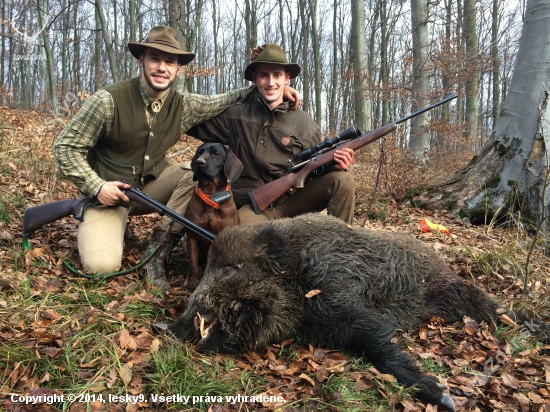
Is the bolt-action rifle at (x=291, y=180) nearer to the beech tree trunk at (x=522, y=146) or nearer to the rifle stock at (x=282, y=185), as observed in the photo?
the rifle stock at (x=282, y=185)

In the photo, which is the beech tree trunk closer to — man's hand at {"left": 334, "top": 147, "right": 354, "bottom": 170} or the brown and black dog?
man's hand at {"left": 334, "top": 147, "right": 354, "bottom": 170}

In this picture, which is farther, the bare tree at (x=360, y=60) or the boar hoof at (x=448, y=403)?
→ the bare tree at (x=360, y=60)

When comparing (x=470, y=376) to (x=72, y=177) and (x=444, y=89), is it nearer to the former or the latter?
(x=72, y=177)

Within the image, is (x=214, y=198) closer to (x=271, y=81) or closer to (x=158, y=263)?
(x=158, y=263)

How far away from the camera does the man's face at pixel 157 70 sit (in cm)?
411

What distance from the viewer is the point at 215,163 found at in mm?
3771

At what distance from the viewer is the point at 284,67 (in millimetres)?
4496

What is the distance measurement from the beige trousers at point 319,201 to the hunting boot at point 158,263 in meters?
0.82

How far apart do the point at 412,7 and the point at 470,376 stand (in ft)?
38.5

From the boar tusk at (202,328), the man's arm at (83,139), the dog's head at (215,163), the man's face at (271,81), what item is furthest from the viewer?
the man's face at (271,81)

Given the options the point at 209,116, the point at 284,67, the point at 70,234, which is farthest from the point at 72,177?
the point at 284,67

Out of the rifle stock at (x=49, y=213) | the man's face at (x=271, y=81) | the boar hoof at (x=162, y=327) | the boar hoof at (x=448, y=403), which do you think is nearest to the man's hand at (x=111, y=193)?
the rifle stock at (x=49, y=213)

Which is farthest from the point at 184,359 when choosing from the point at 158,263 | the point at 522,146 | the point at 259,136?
the point at 522,146

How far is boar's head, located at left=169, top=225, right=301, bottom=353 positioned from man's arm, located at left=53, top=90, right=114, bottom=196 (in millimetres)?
1867
